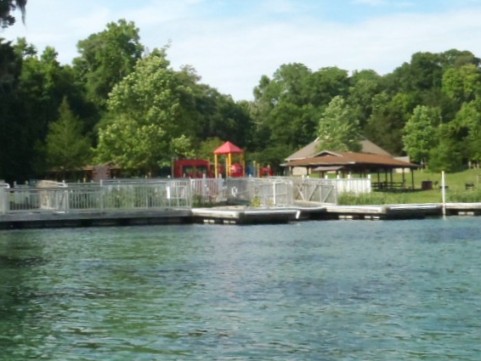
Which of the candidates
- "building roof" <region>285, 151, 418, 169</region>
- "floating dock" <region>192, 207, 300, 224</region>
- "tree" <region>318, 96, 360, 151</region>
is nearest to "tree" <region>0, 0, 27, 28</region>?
"floating dock" <region>192, 207, 300, 224</region>

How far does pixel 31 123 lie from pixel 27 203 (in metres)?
19.8

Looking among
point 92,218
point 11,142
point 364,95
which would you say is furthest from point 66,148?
point 364,95

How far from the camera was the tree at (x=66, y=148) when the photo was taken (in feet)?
210

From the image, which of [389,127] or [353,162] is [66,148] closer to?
[353,162]

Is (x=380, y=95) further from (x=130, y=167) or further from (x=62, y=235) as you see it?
(x=62, y=235)

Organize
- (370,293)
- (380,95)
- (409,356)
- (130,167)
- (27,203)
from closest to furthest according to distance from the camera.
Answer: (409,356)
(370,293)
(27,203)
(130,167)
(380,95)

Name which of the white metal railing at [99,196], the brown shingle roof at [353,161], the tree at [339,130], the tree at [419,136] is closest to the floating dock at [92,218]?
the white metal railing at [99,196]

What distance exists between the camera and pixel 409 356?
15047 millimetres

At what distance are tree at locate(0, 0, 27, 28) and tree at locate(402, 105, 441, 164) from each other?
63.5m

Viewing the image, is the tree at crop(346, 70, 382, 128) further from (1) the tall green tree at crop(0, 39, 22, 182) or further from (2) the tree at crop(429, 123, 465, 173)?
(1) the tall green tree at crop(0, 39, 22, 182)

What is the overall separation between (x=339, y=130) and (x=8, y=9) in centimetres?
5362

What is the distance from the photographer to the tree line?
6300 cm

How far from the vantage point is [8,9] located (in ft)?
134

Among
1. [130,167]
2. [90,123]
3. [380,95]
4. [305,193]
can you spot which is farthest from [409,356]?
[380,95]
